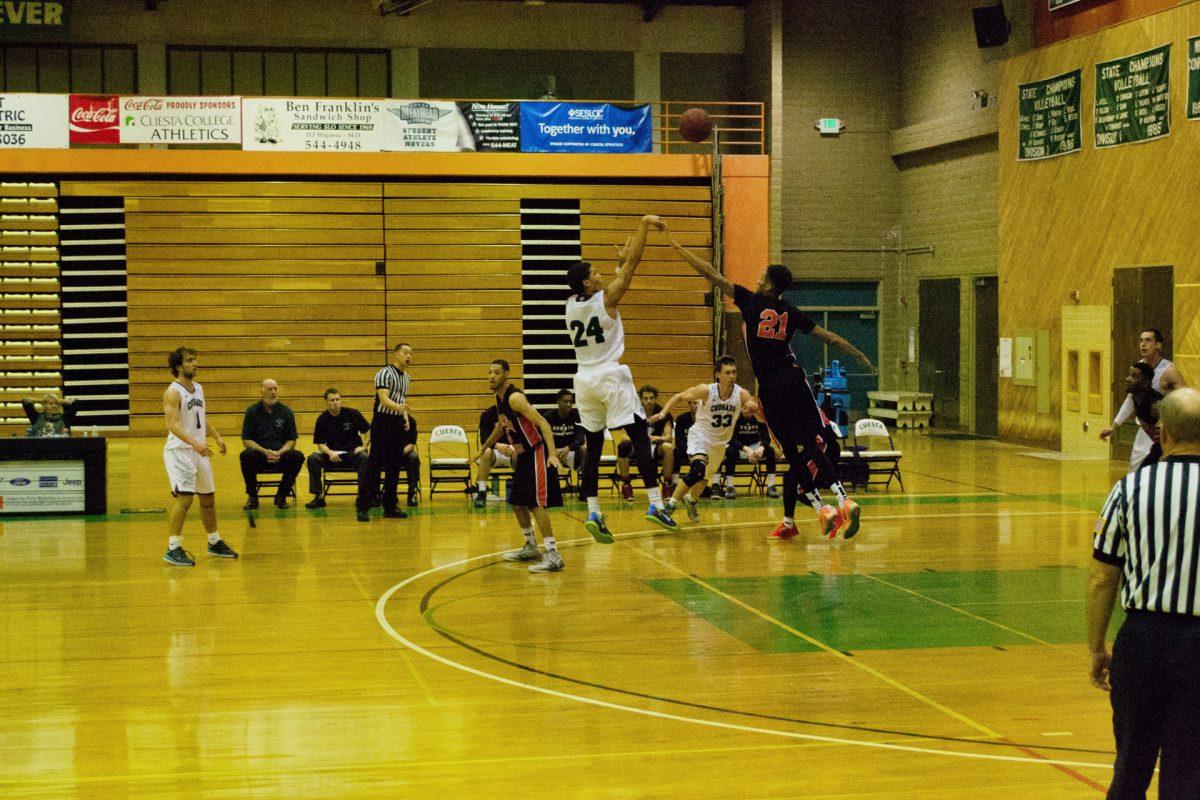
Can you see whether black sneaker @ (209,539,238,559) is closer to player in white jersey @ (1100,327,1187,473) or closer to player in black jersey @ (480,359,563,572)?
player in black jersey @ (480,359,563,572)

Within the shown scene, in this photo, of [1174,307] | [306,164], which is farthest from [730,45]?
[1174,307]

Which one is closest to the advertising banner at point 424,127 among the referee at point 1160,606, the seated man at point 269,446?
the seated man at point 269,446

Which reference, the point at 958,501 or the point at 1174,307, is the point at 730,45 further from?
the point at 958,501

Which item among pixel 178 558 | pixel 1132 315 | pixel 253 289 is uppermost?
pixel 253 289

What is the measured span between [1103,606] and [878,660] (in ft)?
12.0

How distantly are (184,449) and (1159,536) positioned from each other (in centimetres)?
872

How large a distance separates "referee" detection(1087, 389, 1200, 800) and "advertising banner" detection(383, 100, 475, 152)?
19065 millimetres

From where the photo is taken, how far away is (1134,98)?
61.3 ft

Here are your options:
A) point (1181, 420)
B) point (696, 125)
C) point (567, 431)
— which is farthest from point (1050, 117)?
point (1181, 420)

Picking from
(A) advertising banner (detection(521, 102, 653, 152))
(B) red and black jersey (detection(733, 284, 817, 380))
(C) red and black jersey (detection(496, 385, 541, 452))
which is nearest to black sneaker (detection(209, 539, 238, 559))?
(C) red and black jersey (detection(496, 385, 541, 452))

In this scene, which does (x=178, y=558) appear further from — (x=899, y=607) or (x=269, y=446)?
(x=899, y=607)

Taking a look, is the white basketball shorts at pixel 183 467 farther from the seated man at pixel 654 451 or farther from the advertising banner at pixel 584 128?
the advertising banner at pixel 584 128

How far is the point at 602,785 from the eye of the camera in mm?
5621

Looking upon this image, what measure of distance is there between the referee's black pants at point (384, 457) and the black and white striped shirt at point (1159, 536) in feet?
34.5
